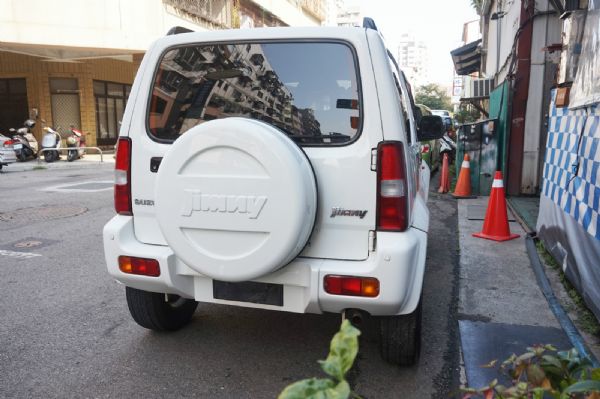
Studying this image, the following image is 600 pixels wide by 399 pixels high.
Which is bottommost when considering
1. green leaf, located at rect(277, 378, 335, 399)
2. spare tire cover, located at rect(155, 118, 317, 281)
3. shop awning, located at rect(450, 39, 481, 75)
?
green leaf, located at rect(277, 378, 335, 399)

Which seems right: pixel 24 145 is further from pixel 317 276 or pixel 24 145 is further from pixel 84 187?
→ pixel 317 276

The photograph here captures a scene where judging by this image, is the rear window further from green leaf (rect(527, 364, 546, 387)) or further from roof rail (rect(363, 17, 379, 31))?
green leaf (rect(527, 364, 546, 387))

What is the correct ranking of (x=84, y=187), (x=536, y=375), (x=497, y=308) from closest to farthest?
(x=536, y=375) < (x=497, y=308) < (x=84, y=187)

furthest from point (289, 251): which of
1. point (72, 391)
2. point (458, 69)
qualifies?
point (458, 69)

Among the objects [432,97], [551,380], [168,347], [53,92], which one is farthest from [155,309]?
[432,97]

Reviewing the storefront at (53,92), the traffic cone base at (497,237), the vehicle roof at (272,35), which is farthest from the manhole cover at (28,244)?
the storefront at (53,92)

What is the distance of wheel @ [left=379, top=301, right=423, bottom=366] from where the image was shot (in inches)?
110

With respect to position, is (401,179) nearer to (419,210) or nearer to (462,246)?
(419,210)

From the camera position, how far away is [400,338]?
2836 mm

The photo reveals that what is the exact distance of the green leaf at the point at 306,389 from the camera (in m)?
1.19

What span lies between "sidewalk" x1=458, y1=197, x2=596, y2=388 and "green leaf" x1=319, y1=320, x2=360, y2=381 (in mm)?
1756

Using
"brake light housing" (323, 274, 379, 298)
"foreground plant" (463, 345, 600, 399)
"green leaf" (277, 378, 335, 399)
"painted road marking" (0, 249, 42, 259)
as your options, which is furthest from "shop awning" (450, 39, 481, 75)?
"green leaf" (277, 378, 335, 399)

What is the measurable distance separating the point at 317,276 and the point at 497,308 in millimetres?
1953

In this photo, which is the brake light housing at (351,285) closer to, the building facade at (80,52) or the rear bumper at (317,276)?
the rear bumper at (317,276)
